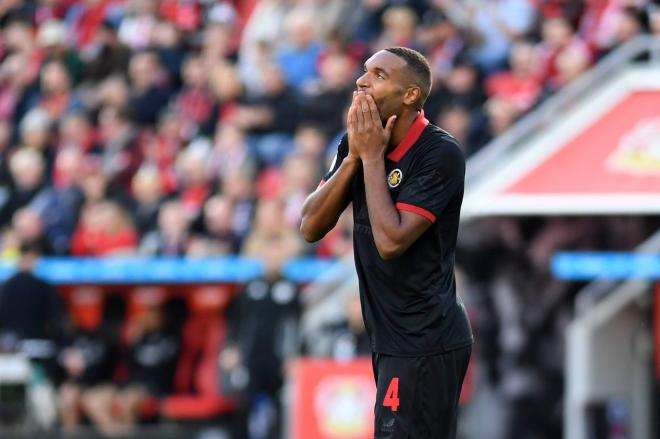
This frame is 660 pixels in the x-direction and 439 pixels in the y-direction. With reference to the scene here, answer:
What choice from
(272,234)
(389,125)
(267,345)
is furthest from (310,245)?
(389,125)

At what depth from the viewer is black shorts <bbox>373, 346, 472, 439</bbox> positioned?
5.22 meters

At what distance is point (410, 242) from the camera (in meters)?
5.06

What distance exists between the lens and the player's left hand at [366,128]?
199 inches

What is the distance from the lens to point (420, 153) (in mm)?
5203

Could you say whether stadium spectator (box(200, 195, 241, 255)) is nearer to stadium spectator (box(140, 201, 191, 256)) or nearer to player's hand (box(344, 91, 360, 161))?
stadium spectator (box(140, 201, 191, 256))

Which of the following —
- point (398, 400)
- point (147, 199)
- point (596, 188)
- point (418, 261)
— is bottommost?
point (398, 400)

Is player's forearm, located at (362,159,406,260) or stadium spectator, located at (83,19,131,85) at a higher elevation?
stadium spectator, located at (83,19,131,85)

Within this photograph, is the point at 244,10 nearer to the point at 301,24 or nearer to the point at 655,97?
the point at 301,24

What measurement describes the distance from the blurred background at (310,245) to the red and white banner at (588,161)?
0.07ft

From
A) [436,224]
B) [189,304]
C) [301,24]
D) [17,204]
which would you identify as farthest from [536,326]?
[436,224]

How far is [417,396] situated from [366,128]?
38.5 inches

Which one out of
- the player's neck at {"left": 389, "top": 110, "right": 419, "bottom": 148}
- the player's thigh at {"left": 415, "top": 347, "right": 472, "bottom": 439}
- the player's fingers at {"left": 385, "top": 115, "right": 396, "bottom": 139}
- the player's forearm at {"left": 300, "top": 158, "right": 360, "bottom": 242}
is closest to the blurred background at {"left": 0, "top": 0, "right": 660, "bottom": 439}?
the player's thigh at {"left": 415, "top": 347, "right": 472, "bottom": 439}

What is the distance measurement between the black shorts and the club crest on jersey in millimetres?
621

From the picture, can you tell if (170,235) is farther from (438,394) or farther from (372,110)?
(372,110)
